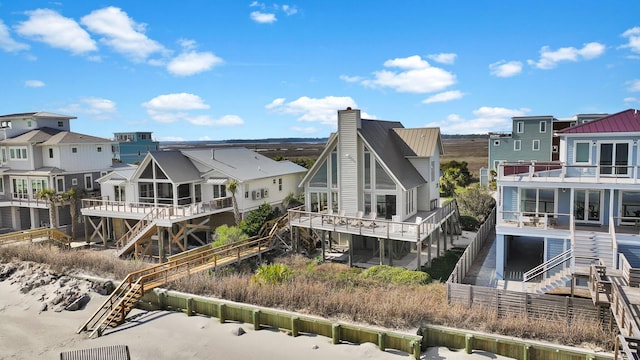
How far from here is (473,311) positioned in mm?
16797

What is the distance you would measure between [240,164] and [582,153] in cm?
2242

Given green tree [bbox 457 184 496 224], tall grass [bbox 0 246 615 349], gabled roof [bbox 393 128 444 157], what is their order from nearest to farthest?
tall grass [bbox 0 246 615 349], gabled roof [bbox 393 128 444 157], green tree [bbox 457 184 496 224]

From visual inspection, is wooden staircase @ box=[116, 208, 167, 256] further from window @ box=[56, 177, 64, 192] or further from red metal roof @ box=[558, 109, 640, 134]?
red metal roof @ box=[558, 109, 640, 134]

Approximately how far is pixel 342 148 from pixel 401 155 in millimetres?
4852

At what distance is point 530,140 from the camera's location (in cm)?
4703

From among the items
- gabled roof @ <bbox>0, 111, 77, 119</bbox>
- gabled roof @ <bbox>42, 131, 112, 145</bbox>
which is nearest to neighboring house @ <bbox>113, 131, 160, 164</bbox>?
gabled roof @ <bbox>0, 111, 77, 119</bbox>

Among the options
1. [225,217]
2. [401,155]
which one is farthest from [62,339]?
[401,155]

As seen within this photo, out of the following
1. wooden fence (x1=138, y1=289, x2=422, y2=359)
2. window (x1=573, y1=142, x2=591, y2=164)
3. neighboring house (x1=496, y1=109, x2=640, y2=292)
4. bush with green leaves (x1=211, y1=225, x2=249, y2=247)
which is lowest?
wooden fence (x1=138, y1=289, x2=422, y2=359)

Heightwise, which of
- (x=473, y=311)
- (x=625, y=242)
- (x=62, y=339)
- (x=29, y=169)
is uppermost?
(x=29, y=169)

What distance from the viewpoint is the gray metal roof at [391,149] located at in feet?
88.3

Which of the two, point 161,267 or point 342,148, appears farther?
point 342,148

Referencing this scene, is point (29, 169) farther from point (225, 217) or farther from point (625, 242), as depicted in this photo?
point (625, 242)

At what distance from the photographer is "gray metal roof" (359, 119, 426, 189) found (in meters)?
26.9

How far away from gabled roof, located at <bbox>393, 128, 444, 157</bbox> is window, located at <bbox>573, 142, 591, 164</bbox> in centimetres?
896
